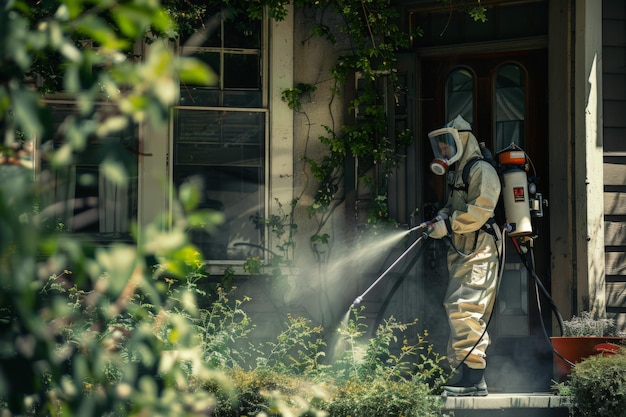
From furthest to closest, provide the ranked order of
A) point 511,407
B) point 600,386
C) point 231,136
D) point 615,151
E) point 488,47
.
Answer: point 231,136
point 488,47
point 615,151
point 511,407
point 600,386

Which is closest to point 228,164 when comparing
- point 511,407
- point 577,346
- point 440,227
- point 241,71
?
point 241,71

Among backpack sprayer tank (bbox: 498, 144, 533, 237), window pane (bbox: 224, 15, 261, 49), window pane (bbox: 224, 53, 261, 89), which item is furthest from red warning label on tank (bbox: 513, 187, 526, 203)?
window pane (bbox: 224, 15, 261, 49)

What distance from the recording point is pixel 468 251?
7.48 meters

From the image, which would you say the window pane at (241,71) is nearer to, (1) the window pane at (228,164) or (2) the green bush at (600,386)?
(1) the window pane at (228,164)

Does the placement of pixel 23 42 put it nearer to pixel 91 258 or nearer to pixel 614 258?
pixel 91 258

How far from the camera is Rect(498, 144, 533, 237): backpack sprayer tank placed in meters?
7.50

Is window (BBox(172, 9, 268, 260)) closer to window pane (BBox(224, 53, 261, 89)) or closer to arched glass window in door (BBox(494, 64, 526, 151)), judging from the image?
window pane (BBox(224, 53, 261, 89))

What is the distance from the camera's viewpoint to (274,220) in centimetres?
847

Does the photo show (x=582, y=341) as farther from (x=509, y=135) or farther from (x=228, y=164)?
(x=228, y=164)

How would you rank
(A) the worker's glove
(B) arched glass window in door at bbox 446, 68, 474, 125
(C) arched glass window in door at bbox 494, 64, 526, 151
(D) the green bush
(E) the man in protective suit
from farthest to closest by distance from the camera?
1. (B) arched glass window in door at bbox 446, 68, 474, 125
2. (C) arched glass window in door at bbox 494, 64, 526, 151
3. (A) the worker's glove
4. (E) the man in protective suit
5. (D) the green bush

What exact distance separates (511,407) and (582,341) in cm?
74

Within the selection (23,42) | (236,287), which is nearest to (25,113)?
(23,42)

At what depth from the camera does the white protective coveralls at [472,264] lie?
7258 millimetres

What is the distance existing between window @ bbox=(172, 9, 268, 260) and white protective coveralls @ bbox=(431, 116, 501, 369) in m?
1.96
